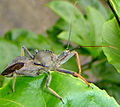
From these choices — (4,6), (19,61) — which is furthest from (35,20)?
(19,61)

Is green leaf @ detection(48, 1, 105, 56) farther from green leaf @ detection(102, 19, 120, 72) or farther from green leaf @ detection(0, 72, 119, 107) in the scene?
green leaf @ detection(0, 72, 119, 107)

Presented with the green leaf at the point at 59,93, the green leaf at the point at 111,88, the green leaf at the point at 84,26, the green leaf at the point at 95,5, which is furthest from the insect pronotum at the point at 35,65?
the green leaf at the point at 95,5

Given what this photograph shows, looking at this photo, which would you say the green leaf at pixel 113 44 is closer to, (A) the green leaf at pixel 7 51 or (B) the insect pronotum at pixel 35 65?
(B) the insect pronotum at pixel 35 65

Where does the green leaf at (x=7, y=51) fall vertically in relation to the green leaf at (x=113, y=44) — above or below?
below

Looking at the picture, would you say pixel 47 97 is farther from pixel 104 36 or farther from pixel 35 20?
pixel 35 20

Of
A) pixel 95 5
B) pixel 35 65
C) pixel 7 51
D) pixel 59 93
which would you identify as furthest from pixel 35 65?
pixel 95 5

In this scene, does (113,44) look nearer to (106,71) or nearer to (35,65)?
(35,65)

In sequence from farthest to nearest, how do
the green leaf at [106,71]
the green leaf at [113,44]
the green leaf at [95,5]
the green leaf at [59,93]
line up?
the green leaf at [95,5] < the green leaf at [106,71] < the green leaf at [113,44] < the green leaf at [59,93]
